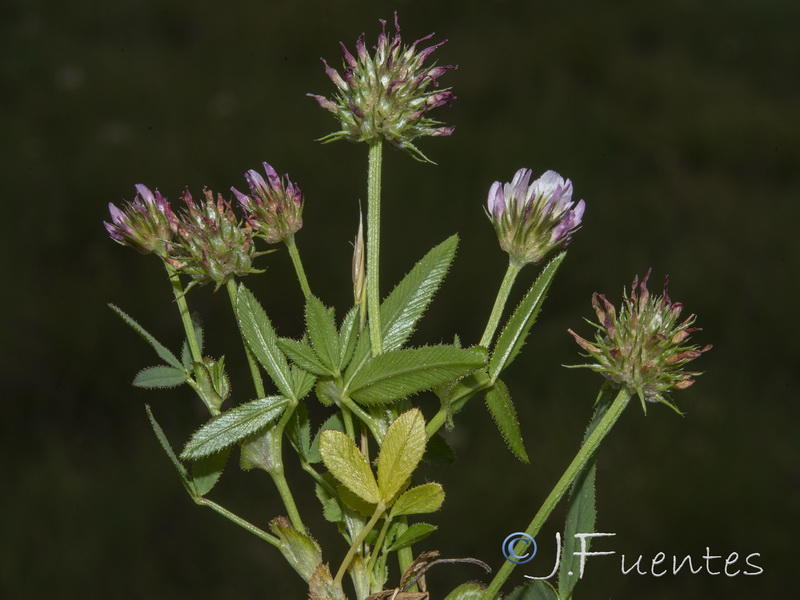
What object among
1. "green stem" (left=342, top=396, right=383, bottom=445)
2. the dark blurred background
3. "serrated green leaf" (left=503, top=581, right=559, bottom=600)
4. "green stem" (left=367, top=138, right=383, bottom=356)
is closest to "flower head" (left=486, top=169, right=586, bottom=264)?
"green stem" (left=367, top=138, right=383, bottom=356)

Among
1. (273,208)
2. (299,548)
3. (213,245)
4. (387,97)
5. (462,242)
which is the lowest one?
(299,548)

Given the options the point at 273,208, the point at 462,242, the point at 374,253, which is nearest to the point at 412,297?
the point at 374,253

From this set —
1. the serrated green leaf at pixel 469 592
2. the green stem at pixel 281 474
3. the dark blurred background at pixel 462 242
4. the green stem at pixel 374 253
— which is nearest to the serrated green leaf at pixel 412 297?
the green stem at pixel 374 253

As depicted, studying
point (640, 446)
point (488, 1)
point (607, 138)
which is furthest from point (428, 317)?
point (488, 1)

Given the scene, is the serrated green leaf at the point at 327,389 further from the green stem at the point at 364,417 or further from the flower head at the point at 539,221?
the flower head at the point at 539,221

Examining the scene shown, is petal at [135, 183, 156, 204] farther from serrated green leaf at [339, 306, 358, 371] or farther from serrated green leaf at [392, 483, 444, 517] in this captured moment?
serrated green leaf at [392, 483, 444, 517]

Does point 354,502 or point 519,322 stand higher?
point 519,322

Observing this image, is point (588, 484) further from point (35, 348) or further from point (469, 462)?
point (35, 348)

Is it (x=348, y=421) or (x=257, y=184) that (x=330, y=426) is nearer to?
(x=348, y=421)
